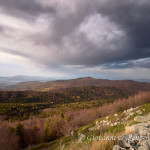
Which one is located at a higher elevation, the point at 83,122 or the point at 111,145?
the point at 111,145

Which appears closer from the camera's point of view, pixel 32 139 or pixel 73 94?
pixel 32 139

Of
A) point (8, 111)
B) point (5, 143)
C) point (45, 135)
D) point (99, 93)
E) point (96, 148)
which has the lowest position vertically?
point (99, 93)

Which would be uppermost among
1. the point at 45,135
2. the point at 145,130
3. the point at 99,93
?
the point at 145,130

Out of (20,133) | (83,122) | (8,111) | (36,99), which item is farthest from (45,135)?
(36,99)

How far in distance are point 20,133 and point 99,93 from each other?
129822 mm

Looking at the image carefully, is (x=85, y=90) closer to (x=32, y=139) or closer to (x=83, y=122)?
(x=83, y=122)

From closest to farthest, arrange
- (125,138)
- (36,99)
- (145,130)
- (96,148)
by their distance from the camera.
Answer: (96,148) < (125,138) < (145,130) < (36,99)

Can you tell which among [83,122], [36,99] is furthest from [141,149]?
[36,99]

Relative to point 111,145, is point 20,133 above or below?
below

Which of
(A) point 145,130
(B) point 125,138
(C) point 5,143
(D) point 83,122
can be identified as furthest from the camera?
(D) point 83,122

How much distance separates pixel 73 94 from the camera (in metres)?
132

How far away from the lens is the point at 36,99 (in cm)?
9438

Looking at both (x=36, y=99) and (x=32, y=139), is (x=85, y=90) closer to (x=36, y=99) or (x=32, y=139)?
(x=36, y=99)

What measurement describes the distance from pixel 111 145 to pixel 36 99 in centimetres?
10243
